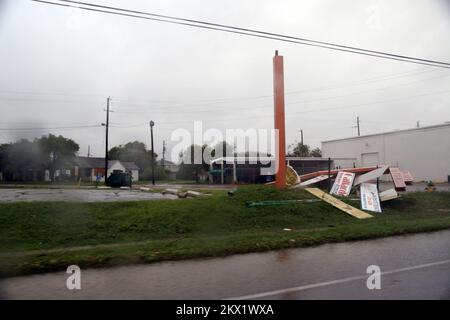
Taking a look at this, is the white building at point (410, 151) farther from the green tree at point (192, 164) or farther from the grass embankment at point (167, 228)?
the grass embankment at point (167, 228)

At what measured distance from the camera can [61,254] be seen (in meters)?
7.91

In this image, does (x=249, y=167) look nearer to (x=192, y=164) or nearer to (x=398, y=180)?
(x=192, y=164)

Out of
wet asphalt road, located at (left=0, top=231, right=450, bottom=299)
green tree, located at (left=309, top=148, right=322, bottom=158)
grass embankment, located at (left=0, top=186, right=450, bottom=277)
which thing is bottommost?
wet asphalt road, located at (left=0, top=231, right=450, bottom=299)

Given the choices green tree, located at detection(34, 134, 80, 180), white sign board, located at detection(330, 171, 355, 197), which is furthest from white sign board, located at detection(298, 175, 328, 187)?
green tree, located at detection(34, 134, 80, 180)

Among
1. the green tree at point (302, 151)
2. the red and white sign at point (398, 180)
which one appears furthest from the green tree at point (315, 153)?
the red and white sign at point (398, 180)

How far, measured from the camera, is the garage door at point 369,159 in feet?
139

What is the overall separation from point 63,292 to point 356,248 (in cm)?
647

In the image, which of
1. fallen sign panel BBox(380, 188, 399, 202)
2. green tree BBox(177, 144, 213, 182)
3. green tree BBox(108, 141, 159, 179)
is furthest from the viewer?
green tree BBox(108, 141, 159, 179)

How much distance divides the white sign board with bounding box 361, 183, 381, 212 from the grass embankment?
0.47 meters

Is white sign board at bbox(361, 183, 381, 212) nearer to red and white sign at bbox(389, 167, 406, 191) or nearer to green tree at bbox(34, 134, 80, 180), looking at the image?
red and white sign at bbox(389, 167, 406, 191)

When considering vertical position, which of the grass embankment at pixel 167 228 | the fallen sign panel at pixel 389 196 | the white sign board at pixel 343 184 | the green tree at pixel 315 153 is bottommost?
the grass embankment at pixel 167 228

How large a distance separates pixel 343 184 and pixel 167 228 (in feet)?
34.3

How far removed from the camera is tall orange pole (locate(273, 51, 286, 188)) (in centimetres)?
1639
